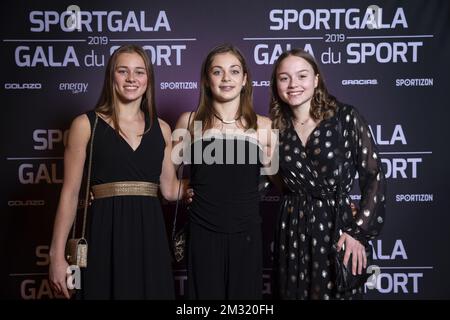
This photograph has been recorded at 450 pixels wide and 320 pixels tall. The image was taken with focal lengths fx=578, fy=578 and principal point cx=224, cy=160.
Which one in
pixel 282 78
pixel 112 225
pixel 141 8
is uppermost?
pixel 141 8

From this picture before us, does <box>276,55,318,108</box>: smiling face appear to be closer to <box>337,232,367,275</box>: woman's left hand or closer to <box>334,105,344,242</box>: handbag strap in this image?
<box>334,105,344,242</box>: handbag strap

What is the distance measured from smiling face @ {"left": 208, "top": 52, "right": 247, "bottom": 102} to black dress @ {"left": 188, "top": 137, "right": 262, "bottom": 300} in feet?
0.68

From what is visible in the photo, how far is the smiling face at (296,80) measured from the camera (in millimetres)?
2570

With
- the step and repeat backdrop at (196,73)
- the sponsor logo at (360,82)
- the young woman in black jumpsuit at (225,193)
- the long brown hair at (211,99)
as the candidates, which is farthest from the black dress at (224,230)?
the sponsor logo at (360,82)

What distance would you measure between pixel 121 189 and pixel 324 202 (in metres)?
0.88

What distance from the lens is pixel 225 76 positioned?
2.62 metres

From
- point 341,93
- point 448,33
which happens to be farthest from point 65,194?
point 448,33

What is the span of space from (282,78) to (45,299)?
6.70 feet

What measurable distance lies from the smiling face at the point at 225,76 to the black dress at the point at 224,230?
0.21 metres

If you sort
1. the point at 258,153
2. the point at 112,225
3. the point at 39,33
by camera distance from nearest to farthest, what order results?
1. the point at 112,225
2. the point at 258,153
3. the point at 39,33

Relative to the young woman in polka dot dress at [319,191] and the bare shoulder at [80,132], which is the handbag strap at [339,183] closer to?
the young woman in polka dot dress at [319,191]

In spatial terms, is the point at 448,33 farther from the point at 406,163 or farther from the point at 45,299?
the point at 45,299

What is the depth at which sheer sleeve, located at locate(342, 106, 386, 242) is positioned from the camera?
2.50 m
